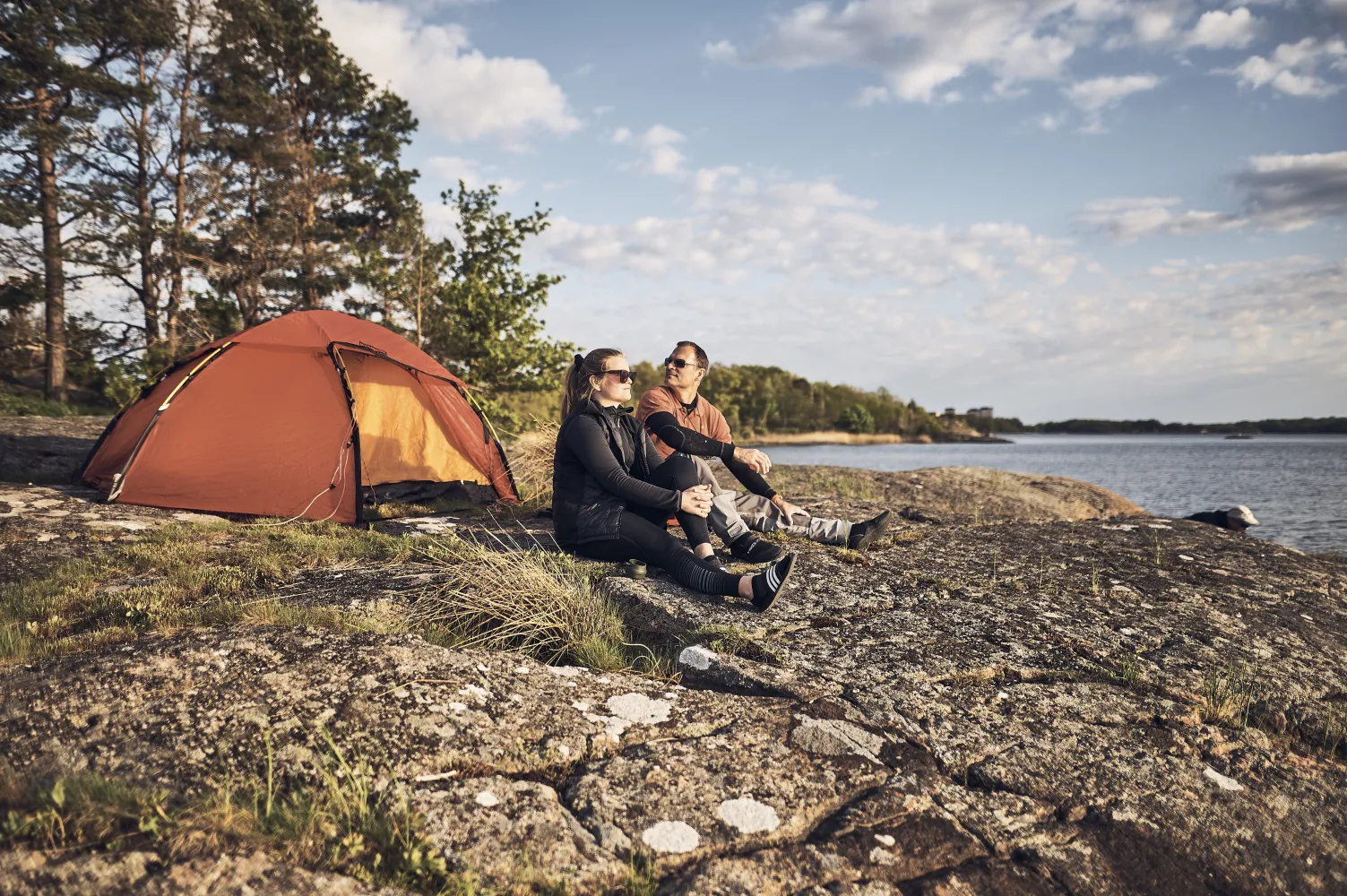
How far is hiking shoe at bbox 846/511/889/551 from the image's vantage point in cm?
557

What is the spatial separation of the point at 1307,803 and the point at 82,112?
24754mm

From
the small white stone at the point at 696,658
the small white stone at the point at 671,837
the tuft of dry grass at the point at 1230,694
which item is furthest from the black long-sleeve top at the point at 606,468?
the tuft of dry grass at the point at 1230,694

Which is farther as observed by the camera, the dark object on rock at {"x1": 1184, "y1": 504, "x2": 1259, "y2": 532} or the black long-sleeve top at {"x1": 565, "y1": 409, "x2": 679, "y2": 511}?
the dark object on rock at {"x1": 1184, "y1": 504, "x2": 1259, "y2": 532}

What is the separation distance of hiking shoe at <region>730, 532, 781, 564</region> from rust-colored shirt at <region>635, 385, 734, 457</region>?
98 centimetres

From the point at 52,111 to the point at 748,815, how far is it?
23801 mm

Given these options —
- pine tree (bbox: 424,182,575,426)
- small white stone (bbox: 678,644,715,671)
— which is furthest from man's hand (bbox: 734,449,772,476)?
pine tree (bbox: 424,182,575,426)

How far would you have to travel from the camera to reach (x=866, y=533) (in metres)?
5.59

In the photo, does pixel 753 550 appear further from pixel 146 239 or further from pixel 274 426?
pixel 146 239

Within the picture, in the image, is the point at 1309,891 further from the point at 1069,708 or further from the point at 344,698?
the point at 344,698

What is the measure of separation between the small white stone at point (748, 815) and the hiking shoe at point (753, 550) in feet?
9.38

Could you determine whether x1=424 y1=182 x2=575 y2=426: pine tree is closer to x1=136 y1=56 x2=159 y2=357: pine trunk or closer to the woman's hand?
x1=136 y1=56 x2=159 y2=357: pine trunk

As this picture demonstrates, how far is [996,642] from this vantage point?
361 cm

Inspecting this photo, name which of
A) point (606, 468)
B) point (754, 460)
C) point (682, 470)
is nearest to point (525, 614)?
point (606, 468)

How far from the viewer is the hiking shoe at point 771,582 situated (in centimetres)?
376
